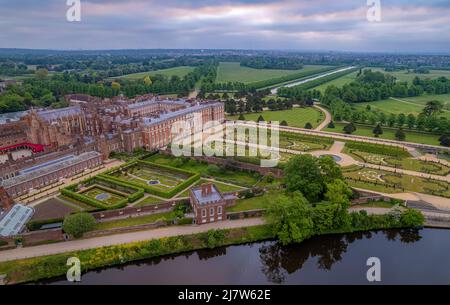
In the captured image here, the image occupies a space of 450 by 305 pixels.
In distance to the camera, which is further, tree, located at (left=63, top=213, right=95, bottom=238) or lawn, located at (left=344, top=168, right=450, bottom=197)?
lawn, located at (left=344, top=168, right=450, bottom=197)

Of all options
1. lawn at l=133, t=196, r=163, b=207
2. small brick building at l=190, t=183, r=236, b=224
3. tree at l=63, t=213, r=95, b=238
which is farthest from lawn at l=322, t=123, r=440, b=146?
tree at l=63, t=213, r=95, b=238

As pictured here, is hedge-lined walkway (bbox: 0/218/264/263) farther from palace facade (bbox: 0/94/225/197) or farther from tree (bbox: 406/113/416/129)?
tree (bbox: 406/113/416/129)

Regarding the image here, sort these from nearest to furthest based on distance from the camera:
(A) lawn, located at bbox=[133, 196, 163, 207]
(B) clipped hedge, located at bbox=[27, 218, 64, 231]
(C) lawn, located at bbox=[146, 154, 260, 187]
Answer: (B) clipped hedge, located at bbox=[27, 218, 64, 231] → (A) lawn, located at bbox=[133, 196, 163, 207] → (C) lawn, located at bbox=[146, 154, 260, 187]

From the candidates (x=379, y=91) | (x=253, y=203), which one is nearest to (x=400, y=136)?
(x=253, y=203)

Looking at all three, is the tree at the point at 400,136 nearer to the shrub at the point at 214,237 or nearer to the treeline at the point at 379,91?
the treeline at the point at 379,91

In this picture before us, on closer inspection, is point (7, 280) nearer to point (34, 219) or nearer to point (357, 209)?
point (34, 219)
